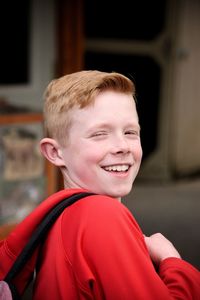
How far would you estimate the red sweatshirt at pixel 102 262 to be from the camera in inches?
35.5

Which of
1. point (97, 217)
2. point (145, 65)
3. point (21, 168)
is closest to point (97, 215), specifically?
point (97, 217)

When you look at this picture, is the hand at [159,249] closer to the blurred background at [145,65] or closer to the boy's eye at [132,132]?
the boy's eye at [132,132]

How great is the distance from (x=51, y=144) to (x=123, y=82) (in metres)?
0.20

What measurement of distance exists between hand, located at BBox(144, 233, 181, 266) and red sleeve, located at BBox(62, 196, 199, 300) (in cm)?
10

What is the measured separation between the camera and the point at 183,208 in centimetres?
446

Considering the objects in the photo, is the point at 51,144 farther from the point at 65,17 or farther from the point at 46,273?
the point at 65,17

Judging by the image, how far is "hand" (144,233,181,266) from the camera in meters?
1.04

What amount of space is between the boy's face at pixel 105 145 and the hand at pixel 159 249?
118mm

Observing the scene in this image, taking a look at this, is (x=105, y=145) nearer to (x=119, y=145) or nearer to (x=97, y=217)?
(x=119, y=145)

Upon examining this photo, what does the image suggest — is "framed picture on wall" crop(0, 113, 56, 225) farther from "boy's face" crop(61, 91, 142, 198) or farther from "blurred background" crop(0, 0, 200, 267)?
"boy's face" crop(61, 91, 142, 198)

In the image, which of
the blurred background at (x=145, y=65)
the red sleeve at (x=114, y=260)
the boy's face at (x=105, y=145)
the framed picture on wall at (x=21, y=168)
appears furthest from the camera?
the blurred background at (x=145, y=65)

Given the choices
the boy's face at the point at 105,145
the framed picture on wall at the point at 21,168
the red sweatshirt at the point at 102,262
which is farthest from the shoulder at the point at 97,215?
the framed picture on wall at the point at 21,168

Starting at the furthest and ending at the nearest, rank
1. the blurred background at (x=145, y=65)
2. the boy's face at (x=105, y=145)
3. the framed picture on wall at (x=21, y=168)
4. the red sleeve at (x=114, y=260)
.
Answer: the blurred background at (x=145, y=65)
the framed picture on wall at (x=21, y=168)
the boy's face at (x=105, y=145)
the red sleeve at (x=114, y=260)

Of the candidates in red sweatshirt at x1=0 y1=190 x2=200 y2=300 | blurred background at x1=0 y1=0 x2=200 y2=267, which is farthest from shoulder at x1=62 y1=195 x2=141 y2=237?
blurred background at x1=0 y1=0 x2=200 y2=267
